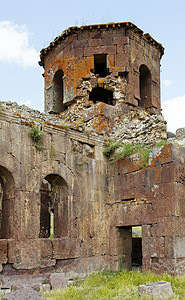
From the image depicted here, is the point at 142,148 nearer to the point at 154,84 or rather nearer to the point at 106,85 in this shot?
the point at 106,85

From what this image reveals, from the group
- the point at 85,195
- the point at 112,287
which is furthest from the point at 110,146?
the point at 112,287

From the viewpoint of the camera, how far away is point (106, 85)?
1218 cm

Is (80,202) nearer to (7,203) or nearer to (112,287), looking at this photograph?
(7,203)

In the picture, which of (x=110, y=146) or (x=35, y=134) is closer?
(x=35, y=134)

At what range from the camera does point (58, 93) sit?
1364 centimetres

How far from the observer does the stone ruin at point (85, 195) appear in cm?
737

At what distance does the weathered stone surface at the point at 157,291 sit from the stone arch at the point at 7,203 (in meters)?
3.00

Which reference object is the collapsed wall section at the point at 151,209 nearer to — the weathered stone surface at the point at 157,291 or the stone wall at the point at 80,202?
the stone wall at the point at 80,202

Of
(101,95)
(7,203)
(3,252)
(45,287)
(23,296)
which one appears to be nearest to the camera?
(23,296)

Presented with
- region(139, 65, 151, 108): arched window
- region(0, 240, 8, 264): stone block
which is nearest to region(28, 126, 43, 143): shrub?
region(0, 240, 8, 264): stone block

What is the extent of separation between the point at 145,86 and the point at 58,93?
3.55 m

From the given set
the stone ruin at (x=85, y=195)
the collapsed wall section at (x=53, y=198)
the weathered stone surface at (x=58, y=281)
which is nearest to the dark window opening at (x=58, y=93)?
the stone ruin at (x=85, y=195)

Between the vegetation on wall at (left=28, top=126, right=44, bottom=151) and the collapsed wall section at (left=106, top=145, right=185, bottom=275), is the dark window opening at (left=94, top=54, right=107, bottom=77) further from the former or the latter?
the vegetation on wall at (left=28, top=126, right=44, bottom=151)

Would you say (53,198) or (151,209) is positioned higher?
(53,198)
